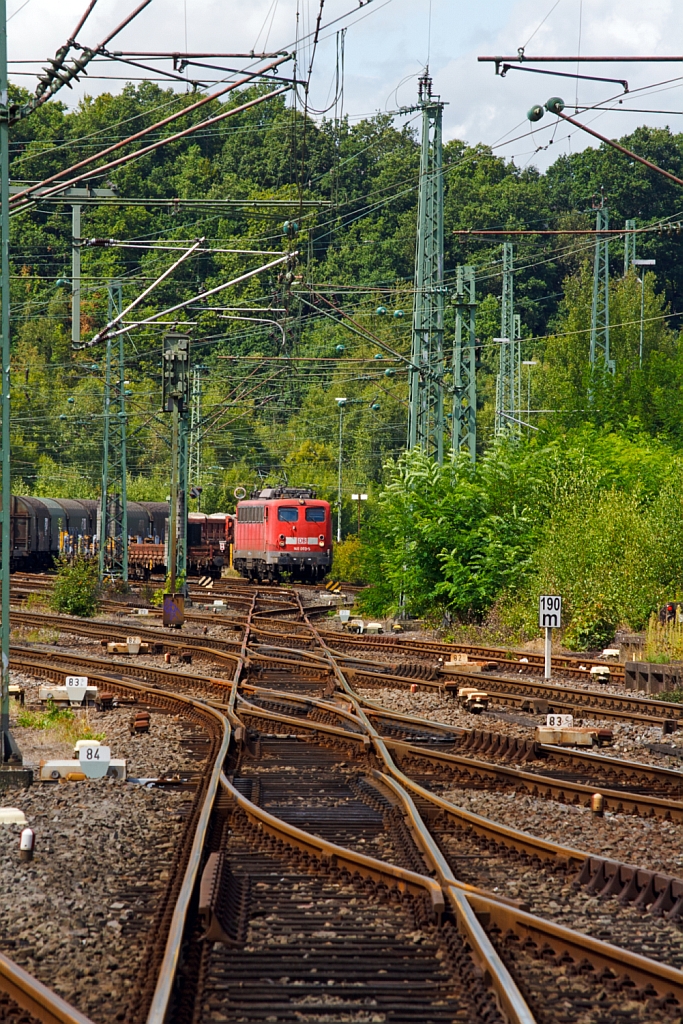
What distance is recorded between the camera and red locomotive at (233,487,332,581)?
153 ft

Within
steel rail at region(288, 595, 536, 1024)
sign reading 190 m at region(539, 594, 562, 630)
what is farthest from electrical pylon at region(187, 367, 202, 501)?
steel rail at region(288, 595, 536, 1024)

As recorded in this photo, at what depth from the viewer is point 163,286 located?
267 ft

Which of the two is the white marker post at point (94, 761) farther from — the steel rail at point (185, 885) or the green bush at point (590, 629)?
the green bush at point (590, 629)

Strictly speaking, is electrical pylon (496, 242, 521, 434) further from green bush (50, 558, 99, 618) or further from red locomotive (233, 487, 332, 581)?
green bush (50, 558, 99, 618)

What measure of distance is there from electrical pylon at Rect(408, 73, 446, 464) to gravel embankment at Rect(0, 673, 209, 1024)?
674 inches

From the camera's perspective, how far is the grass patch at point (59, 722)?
14319 mm

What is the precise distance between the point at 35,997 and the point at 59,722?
32.4 feet

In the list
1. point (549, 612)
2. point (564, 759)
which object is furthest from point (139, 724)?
point (549, 612)

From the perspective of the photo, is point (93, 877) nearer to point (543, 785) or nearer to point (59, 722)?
point (543, 785)

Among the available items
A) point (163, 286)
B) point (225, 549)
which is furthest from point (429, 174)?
point (163, 286)

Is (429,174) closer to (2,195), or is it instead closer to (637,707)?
(637,707)

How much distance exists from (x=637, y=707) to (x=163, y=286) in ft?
226

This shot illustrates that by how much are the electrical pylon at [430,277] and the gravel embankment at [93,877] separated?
674 inches

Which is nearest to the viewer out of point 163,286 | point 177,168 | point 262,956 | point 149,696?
point 262,956
